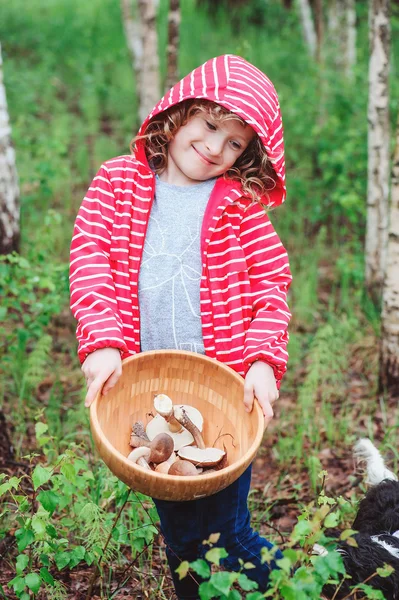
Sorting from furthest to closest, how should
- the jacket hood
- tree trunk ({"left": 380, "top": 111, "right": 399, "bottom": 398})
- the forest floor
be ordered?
tree trunk ({"left": 380, "top": 111, "right": 399, "bottom": 398}), the forest floor, the jacket hood

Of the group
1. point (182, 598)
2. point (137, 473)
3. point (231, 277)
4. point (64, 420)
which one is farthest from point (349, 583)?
point (64, 420)

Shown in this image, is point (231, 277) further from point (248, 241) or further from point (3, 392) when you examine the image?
point (3, 392)

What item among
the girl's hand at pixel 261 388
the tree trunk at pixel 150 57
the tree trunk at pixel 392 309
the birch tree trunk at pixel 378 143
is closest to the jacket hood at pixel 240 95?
the girl's hand at pixel 261 388

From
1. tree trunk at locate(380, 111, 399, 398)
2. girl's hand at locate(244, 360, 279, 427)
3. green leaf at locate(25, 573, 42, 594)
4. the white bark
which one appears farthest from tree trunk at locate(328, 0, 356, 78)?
green leaf at locate(25, 573, 42, 594)

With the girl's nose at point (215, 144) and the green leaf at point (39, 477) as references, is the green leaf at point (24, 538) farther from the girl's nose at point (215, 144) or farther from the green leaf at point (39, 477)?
the girl's nose at point (215, 144)

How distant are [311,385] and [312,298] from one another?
1200 mm

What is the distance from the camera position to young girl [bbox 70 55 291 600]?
6.79 feet

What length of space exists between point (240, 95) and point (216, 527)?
1.46 metres

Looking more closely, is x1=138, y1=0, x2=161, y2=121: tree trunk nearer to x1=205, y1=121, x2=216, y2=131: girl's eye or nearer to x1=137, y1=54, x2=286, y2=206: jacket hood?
x1=137, y1=54, x2=286, y2=206: jacket hood

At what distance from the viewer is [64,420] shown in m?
3.55

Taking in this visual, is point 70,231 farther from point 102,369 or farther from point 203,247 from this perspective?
point 102,369

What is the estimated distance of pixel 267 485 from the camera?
3188mm

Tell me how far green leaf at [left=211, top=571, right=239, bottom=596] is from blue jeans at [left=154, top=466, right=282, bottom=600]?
676mm

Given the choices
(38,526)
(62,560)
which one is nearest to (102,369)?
(38,526)
